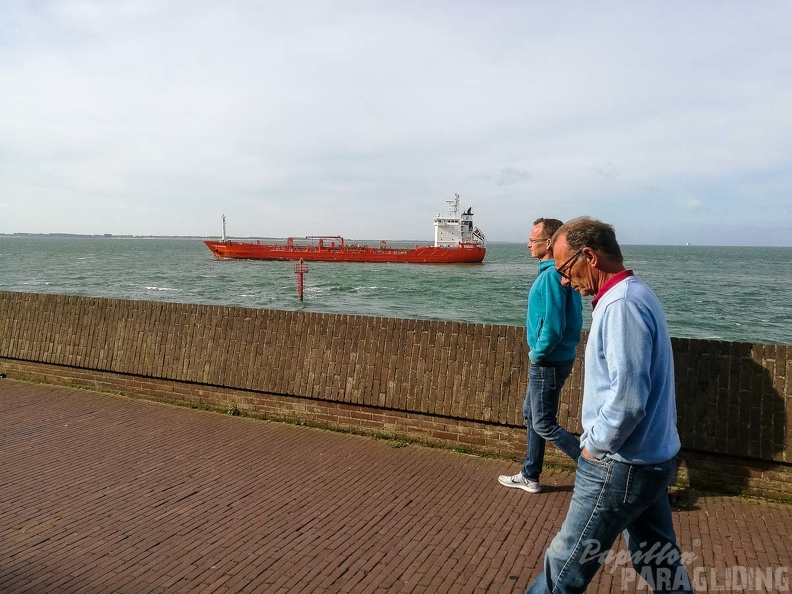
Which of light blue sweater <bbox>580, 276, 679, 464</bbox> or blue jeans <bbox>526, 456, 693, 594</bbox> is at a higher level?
light blue sweater <bbox>580, 276, 679, 464</bbox>

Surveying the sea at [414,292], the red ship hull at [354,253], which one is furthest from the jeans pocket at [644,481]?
the red ship hull at [354,253]

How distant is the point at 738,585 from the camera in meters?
2.99

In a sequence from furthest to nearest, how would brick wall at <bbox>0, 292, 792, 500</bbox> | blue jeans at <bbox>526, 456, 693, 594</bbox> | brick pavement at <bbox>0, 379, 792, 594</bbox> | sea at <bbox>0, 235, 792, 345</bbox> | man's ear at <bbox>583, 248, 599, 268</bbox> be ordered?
sea at <bbox>0, 235, 792, 345</bbox> → brick wall at <bbox>0, 292, 792, 500</bbox> → brick pavement at <bbox>0, 379, 792, 594</bbox> → man's ear at <bbox>583, 248, 599, 268</bbox> → blue jeans at <bbox>526, 456, 693, 594</bbox>

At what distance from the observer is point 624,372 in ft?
6.79

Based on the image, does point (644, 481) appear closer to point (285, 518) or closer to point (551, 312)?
point (551, 312)

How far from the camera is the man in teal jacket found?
146 inches

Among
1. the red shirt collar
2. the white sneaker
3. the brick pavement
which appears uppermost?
the red shirt collar

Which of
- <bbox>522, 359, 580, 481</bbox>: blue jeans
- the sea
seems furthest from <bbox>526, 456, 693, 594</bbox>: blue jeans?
the sea

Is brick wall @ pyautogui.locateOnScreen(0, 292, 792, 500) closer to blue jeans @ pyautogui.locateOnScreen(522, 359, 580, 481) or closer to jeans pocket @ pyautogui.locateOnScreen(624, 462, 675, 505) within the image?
blue jeans @ pyautogui.locateOnScreen(522, 359, 580, 481)

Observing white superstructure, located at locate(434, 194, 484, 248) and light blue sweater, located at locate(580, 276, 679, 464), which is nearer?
light blue sweater, located at locate(580, 276, 679, 464)

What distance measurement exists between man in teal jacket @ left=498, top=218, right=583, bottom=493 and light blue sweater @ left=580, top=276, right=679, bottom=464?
1451 millimetres

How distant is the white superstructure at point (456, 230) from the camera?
6988 centimetres

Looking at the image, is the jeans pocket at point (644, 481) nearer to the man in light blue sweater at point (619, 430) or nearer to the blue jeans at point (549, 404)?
the man in light blue sweater at point (619, 430)

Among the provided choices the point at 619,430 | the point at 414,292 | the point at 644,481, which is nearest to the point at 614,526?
the point at 644,481
